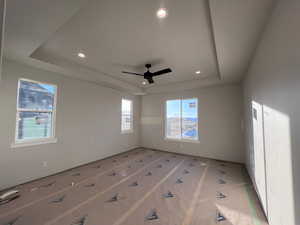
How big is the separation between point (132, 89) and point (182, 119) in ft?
7.81

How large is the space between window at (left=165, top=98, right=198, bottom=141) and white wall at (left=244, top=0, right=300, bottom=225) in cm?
326

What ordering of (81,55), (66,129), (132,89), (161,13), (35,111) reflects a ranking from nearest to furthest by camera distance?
1. (161,13)
2. (81,55)
3. (35,111)
4. (66,129)
5. (132,89)

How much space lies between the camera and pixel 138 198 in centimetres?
230

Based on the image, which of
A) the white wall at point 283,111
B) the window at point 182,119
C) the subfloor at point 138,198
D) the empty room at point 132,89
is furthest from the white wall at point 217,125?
the white wall at point 283,111

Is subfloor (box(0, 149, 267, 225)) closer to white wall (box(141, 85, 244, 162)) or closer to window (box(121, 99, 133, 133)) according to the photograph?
white wall (box(141, 85, 244, 162))

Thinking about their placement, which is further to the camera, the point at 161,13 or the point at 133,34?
the point at 133,34

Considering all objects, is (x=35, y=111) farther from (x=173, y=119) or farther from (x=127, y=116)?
(x=173, y=119)

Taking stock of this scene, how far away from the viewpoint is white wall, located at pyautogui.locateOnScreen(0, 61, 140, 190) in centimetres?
260

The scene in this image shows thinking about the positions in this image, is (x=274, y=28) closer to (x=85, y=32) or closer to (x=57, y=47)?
(x=85, y=32)

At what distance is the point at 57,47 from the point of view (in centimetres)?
244

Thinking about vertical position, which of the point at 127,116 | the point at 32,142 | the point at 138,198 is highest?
the point at 127,116

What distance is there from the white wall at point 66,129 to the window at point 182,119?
1915 mm

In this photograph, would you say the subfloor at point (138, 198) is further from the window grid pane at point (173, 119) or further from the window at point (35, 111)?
the window grid pane at point (173, 119)

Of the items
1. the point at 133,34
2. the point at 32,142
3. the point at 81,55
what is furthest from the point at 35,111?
Result: the point at 133,34
